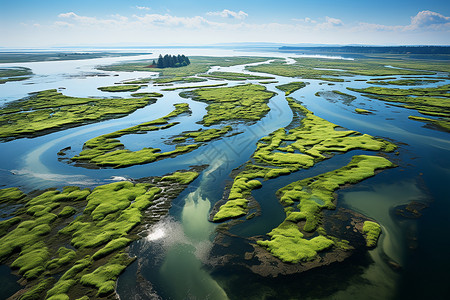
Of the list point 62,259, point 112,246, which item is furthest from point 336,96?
point 62,259

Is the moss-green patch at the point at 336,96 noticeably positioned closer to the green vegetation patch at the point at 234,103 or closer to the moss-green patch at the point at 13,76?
the green vegetation patch at the point at 234,103

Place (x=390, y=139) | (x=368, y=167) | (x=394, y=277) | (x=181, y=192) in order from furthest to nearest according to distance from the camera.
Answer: (x=390, y=139) < (x=368, y=167) < (x=181, y=192) < (x=394, y=277)

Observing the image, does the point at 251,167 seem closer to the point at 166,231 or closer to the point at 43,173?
the point at 166,231

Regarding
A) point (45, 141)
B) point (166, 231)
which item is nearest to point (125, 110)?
point (45, 141)

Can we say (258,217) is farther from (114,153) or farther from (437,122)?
(437,122)

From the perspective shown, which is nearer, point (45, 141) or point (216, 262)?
point (216, 262)

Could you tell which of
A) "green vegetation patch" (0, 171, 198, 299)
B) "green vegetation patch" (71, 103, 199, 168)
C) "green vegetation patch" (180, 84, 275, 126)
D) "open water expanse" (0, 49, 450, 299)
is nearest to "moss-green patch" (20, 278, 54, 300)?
"green vegetation patch" (0, 171, 198, 299)

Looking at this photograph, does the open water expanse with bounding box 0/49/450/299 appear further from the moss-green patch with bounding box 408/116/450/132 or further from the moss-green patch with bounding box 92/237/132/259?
the moss-green patch with bounding box 408/116/450/132
